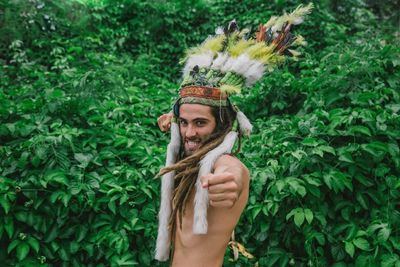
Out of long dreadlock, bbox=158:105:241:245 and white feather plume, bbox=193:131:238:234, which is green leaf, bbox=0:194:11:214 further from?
white feather plume, bbox=193:131:238:234

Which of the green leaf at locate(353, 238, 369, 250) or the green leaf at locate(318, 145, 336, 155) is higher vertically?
the green leaf at locate(318, 145, 336, 155)

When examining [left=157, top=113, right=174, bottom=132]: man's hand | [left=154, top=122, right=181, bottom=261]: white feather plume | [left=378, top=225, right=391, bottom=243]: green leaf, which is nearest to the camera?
[left=154, top=122, right=181, bottom=261]: white feather plume

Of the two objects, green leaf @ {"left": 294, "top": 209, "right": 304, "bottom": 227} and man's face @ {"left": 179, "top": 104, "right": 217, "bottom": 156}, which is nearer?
man's face @ {"left": 179, "top": 104, "right": 217, "bottom": 156}

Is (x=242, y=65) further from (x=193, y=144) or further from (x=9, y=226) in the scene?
(x=9, y=226)

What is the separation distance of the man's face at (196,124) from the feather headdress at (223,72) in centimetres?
4

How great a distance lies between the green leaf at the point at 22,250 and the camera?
2.67 meters

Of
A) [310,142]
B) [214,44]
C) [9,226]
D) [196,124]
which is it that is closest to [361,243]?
[310,142]

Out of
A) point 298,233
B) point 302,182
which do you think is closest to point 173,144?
Result: point 302,182

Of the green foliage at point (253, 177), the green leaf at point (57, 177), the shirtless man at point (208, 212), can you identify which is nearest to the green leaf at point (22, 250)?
the green foliage at point (253, 177)

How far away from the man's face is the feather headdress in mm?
35

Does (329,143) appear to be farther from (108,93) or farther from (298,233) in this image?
(108,93)

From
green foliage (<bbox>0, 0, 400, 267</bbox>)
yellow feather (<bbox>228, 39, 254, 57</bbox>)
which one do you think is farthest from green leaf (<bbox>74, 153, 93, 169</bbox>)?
yellow feather (<bbox>228, 39, 254, 57</bbox>)

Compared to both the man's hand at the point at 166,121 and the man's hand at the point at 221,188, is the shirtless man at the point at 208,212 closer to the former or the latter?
the man's hand at the point at 221,188

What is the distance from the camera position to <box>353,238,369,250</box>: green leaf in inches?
106
